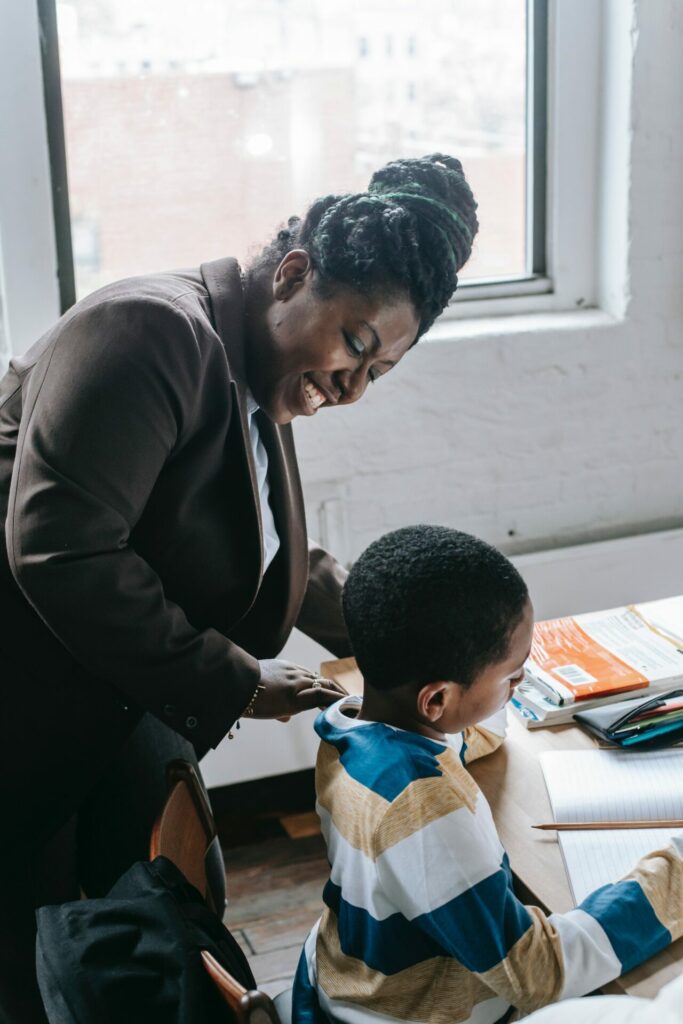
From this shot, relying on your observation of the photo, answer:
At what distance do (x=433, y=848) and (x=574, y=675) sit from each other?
546 mm

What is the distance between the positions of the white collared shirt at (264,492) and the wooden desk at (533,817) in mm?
240

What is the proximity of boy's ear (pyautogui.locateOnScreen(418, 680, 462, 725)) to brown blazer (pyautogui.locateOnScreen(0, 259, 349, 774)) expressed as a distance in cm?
26

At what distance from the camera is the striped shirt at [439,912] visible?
3.41ft

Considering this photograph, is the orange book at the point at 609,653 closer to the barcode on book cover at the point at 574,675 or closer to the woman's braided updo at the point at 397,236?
the barcode on book cover at the point at 574,675

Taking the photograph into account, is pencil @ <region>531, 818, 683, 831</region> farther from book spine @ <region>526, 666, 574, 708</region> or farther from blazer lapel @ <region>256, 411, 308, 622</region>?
blazer lapel @ <region>256, 411, 308, 622</region>

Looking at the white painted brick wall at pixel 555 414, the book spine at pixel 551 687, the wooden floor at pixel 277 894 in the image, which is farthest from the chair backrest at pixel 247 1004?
the white painted brick wall at pixel 555 414

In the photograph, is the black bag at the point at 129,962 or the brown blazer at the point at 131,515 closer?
the black bag at the point at 129,962

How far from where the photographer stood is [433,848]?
41.7 inches

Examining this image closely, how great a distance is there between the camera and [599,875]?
45.8 inches

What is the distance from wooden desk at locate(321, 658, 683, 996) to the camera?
1.04 meters

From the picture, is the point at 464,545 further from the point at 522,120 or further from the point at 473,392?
the point at 522,120

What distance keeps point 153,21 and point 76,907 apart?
6.03 ft

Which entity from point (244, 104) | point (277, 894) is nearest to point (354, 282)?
point (244, 104)

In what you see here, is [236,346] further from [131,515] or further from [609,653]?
[609,653]
